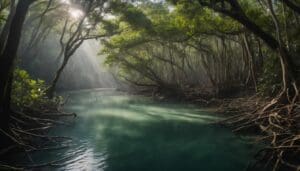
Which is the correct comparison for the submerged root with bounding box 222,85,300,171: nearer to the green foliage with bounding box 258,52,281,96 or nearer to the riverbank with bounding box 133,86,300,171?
the riverbank with bounding box 133,86,300,171

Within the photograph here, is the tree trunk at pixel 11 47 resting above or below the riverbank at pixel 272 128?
above

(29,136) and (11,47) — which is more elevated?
(11,47)

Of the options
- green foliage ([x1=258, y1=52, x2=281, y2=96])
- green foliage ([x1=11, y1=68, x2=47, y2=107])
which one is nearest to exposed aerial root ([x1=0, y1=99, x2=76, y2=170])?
green foliage ([x1=11, y1=68, x2=47, y2=107])

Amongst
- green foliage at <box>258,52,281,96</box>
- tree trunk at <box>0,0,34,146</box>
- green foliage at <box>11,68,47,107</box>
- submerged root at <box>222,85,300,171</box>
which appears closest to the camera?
submerged root at <box>222,85,300,171</box>

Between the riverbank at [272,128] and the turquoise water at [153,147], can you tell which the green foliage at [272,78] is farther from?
the turquoise water at [153,147]

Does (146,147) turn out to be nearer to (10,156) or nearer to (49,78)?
(10,156)

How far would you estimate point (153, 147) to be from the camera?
1141cm

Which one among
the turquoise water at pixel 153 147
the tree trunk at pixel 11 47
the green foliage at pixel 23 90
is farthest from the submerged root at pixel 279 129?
the green foliage at pixel 23 90

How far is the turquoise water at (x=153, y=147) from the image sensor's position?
933cm

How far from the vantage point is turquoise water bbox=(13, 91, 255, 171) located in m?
9.33

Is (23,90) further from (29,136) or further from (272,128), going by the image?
(272,128)

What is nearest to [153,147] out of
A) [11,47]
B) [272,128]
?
[272,128]

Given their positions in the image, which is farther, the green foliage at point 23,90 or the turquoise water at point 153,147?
the green foliage at point 23,90

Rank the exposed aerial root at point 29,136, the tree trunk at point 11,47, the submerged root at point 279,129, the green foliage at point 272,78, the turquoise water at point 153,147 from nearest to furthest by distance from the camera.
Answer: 1. the submerged root at point 279,129
2. the tree trunk at point 11,47
3. the turquoise water at point 153,147
4. the exposed aerial root at point 29,136
5. the green foliage at point 272,78
